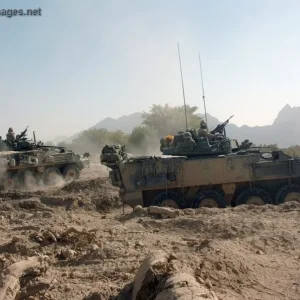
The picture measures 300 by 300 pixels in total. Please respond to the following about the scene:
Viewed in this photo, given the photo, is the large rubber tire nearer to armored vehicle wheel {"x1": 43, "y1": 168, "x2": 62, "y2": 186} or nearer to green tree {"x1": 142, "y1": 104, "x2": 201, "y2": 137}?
armored vehicle wheel {"x1": 43, "y1": 168, "x2": 62, "y2": 186}

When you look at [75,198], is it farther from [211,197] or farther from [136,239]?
[136,239]

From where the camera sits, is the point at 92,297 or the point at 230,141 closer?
the point at 92,297

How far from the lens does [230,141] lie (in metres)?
12.6

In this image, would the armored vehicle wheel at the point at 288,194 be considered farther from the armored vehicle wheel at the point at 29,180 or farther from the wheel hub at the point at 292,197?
the armored vehicle wheel at the point at 29,180

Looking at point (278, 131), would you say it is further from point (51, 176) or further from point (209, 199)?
point (209, 199)

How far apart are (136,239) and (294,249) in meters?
2.41

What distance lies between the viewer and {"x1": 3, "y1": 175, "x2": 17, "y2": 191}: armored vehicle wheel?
19062mm

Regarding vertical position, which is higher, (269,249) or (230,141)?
(230,141)

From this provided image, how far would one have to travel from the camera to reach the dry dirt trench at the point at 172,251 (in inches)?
181

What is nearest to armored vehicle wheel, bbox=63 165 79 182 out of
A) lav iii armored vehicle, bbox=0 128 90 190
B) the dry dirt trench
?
lav iii armored vehicle, bbox=0 128 90 190

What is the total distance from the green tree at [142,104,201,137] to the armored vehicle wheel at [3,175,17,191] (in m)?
30.6

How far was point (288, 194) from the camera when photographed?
38.0ft

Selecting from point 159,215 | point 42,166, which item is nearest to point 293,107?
point 42,166

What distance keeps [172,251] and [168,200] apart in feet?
19.2
